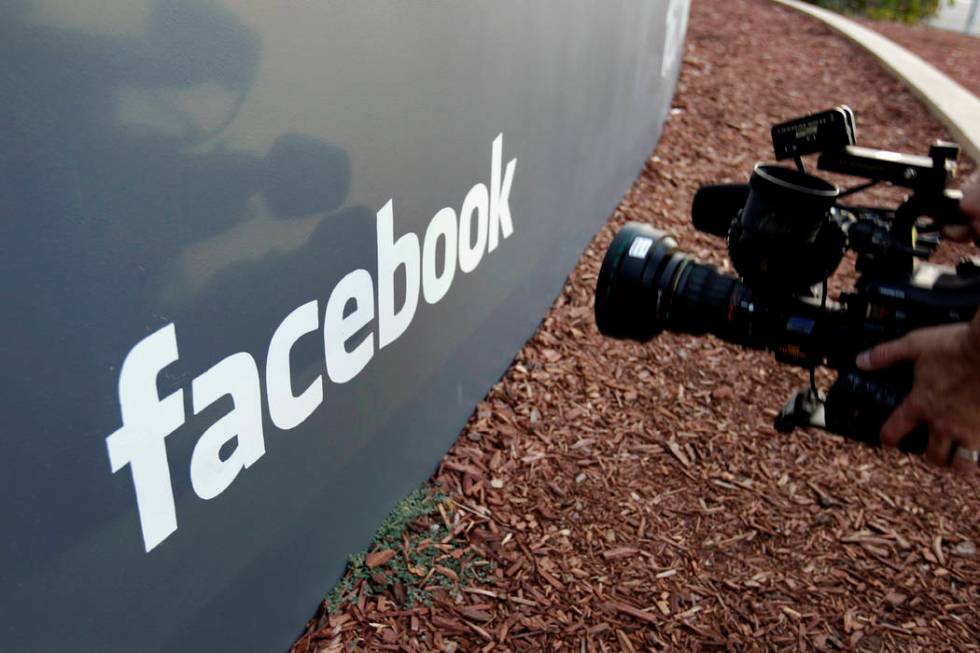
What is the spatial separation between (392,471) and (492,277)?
87cm

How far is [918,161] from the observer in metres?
2.03

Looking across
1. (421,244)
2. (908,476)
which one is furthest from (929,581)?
(421,244)

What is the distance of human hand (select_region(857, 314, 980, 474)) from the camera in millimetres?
1617

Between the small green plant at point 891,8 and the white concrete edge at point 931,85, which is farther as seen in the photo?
the small green plant at point 891,8

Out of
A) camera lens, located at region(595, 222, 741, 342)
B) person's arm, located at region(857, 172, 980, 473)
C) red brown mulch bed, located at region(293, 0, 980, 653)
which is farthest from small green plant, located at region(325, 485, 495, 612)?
person's arm, located at region(857, 172, 980, 473)

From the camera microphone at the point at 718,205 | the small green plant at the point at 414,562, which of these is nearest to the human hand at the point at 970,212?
the camera microphone at the point at 718,205

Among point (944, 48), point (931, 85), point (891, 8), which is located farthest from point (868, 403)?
point (891, 8)

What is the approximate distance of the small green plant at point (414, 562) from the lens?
2.54 metres

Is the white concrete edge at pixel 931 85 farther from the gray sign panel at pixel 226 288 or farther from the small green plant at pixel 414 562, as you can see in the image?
the small green plant at pixel 414 562

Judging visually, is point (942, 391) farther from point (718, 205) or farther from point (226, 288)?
point (226, 288)

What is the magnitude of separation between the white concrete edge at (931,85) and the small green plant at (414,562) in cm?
515

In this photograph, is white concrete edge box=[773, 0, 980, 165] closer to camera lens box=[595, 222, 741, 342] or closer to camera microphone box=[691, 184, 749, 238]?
camera microphone box=[691, 184, 749, 238]

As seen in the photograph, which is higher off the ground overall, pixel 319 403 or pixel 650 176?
pixel 319 403

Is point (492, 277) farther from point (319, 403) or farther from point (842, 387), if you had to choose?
point (842, 387)
